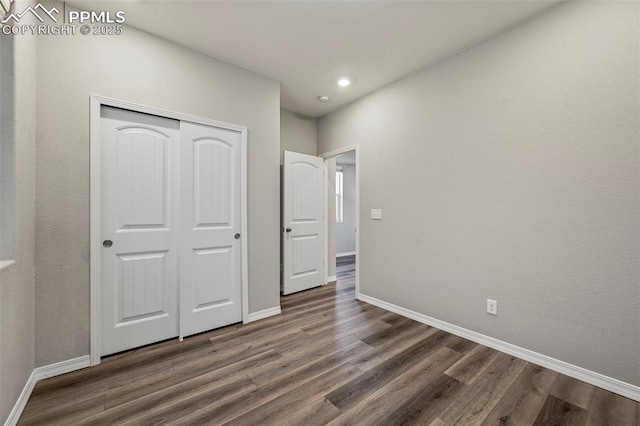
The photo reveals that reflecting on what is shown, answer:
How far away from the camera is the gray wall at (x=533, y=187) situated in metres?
1.73

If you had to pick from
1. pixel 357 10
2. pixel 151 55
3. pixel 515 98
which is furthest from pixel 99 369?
pixel 515 98

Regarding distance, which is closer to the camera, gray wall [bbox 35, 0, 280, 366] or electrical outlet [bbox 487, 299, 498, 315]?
gray wall [bbox 35, 0, 280, 366]

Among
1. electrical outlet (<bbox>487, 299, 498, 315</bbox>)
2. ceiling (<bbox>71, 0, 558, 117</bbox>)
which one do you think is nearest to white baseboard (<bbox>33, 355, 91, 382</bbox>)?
ceiling (<bbox>71, 0, 558, 117</bbox>)

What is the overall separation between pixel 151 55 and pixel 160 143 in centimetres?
78

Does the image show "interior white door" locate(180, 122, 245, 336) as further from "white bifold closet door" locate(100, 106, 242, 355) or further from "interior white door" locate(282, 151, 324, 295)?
"interior white door" locate(282, 151, 324, 295)

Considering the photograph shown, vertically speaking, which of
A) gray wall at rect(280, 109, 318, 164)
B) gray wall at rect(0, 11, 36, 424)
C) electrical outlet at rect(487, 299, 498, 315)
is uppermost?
gray wall at rect(280, 109, 318, 164)

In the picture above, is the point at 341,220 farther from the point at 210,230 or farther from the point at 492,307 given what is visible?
the point at 492,307

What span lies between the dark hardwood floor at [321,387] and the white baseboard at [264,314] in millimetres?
336

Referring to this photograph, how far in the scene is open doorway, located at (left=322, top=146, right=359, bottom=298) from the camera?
4363 millimetres

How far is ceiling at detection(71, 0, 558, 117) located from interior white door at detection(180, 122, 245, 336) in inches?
31.9

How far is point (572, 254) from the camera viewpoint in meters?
1.90

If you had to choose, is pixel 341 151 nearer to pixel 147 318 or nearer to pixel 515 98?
pixel 515 98

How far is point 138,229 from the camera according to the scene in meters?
2.25

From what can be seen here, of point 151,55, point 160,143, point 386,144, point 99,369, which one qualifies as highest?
point 151,55
